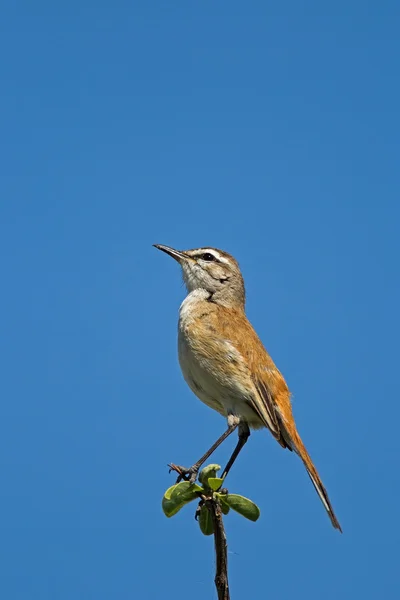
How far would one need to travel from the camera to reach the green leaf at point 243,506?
13.9ft

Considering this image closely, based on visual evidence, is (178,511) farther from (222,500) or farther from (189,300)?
(189,300)

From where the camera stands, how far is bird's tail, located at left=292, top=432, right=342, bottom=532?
614cm

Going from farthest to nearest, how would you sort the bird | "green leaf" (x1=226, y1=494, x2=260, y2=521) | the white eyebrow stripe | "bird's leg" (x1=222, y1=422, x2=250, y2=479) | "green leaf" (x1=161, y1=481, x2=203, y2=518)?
the white eyebrow stripe → "bird's leg" (x1=222, y1=422, x2=250, y2=479) → the bird → "green leaf" (x1=161, y1=481, x2=203, y2=518) → "green leaf" (x1=226, y1=494, x2=260, y2=521)

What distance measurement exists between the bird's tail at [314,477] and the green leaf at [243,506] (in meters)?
1.99

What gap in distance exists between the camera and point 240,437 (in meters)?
7.59

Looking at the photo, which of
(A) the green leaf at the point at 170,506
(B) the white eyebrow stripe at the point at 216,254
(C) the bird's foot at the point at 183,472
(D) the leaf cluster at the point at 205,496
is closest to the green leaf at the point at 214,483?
(D) the leaf cluster at the point at 205,496

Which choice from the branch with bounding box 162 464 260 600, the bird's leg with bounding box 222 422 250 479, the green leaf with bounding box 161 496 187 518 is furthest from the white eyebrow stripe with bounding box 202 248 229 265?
the green leaf with bounding box 161 496 187 518

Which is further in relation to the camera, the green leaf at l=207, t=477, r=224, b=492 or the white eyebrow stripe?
the white eyebrow stripe

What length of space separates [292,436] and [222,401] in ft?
2.46

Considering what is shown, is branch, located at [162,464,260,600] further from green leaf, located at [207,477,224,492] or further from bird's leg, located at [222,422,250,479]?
bird's leg, located at [222,422,250,479]

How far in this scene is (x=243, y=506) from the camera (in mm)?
4316

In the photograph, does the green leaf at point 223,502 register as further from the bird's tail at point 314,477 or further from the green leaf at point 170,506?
the bird's tail at point 314,477

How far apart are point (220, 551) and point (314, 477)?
9.67 ft

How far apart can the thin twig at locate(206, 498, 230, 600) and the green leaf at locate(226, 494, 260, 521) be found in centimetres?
8
